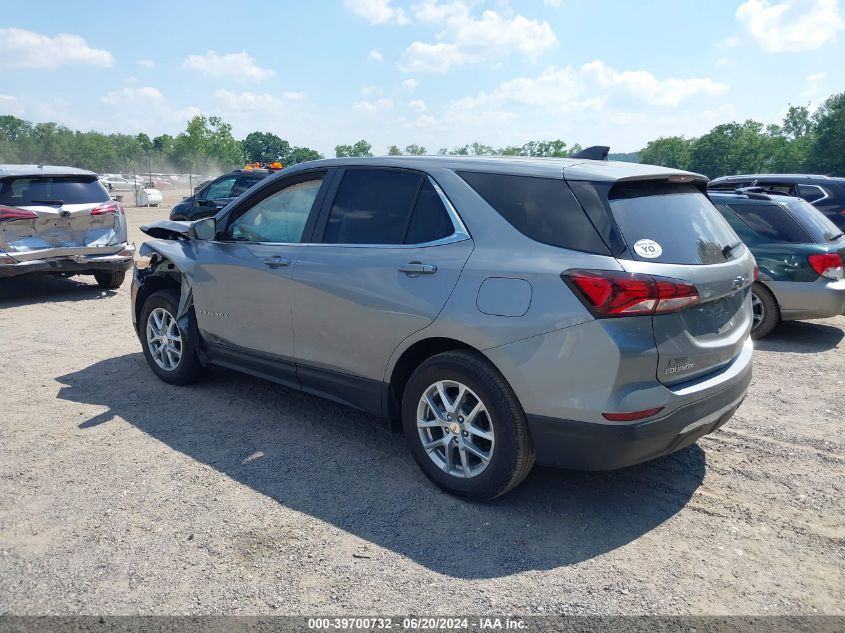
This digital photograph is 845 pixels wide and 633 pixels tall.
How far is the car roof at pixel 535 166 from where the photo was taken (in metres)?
3.54

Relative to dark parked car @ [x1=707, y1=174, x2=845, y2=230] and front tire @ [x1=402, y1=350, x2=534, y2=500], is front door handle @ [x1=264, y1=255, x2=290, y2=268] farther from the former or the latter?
dark parked car @ [x1=707, y1=174, x2=845, y2=230]

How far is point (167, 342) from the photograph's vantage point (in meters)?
5.70

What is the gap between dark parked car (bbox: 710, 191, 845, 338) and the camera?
723 cm

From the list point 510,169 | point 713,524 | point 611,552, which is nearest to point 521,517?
point 611,552

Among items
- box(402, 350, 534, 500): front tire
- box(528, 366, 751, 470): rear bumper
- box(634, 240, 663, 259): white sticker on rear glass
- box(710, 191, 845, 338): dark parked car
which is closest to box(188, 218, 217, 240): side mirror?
box(402, 350, 534, 500): front tire

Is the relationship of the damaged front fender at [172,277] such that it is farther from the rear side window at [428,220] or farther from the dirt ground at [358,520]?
the rear side window at [428,220]

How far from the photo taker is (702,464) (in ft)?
14.1

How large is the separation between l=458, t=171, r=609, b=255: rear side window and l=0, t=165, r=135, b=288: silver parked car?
7236mm

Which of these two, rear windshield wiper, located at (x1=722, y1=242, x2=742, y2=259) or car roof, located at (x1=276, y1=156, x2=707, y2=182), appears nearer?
car roof, located at (x1=276, y1=156, x2=707, y2=182)

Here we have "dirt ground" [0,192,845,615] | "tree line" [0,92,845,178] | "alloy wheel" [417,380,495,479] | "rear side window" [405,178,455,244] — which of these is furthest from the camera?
"tree line" [0,92,845,178]

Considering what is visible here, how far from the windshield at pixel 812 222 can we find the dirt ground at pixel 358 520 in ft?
8.75

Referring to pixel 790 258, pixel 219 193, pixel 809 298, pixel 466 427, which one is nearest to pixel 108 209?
pixel 219 193

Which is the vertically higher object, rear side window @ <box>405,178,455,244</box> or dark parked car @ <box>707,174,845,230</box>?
dark parked car @ <box>707,174,845,230</box>

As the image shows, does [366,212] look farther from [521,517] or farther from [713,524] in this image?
[713,524]
